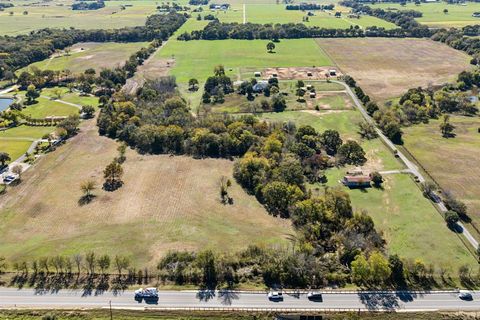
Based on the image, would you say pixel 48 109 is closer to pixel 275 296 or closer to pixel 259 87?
pixel 259 87

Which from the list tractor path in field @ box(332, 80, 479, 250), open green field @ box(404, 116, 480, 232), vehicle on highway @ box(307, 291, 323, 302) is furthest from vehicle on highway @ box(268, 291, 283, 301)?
open green field @ box(404, 116, 480, 232)

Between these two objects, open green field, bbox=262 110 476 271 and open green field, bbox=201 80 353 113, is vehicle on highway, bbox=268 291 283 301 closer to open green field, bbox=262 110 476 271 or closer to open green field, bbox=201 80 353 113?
open green field, bbox=262 110 476 271

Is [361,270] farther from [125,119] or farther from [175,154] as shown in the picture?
[125,119]

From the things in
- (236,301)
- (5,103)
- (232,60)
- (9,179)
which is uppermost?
(232,60)

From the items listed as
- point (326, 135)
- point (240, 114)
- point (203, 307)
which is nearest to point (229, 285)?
point (203, 307)

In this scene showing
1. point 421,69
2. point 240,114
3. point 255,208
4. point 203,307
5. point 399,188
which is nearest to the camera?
point 203,307

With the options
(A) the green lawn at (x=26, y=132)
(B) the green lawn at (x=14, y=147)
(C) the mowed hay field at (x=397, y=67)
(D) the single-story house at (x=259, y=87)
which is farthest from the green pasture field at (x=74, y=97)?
(C) the mowed hay field at (x=397, y=67)

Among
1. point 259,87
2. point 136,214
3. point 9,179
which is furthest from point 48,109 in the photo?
point 136,214
